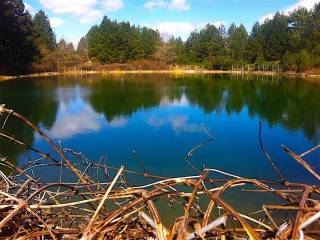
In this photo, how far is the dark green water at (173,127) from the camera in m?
10.5

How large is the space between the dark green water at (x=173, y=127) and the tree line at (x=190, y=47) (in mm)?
20364

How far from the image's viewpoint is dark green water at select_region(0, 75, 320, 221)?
34.4 ft

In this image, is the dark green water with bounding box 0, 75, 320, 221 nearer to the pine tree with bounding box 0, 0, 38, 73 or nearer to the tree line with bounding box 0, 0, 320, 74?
the pine tree with bounding box 0, 0, 38, 73

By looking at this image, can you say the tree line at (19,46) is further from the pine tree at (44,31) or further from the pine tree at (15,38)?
the pine tree at (44,31)

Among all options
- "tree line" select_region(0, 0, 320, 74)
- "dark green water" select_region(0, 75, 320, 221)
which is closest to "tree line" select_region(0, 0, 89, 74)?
"tree line" select_region(0, 0, 320, 74)

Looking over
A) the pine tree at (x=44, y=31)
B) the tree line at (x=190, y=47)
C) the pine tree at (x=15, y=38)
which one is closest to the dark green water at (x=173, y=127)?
the pine tree at (x=15, y=38)

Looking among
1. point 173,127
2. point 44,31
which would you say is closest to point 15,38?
point 44,31

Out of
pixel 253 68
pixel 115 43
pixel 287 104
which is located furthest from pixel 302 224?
pixel 115 43

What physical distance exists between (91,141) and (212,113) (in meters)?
8.70

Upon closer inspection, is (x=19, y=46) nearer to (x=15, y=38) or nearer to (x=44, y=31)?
(x=15, y=38)

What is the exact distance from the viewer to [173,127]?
15297 millimetres

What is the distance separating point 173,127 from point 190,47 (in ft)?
174

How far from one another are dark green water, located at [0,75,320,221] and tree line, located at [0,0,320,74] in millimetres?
20364

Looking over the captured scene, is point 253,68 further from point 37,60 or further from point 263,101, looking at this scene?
point 263,101
